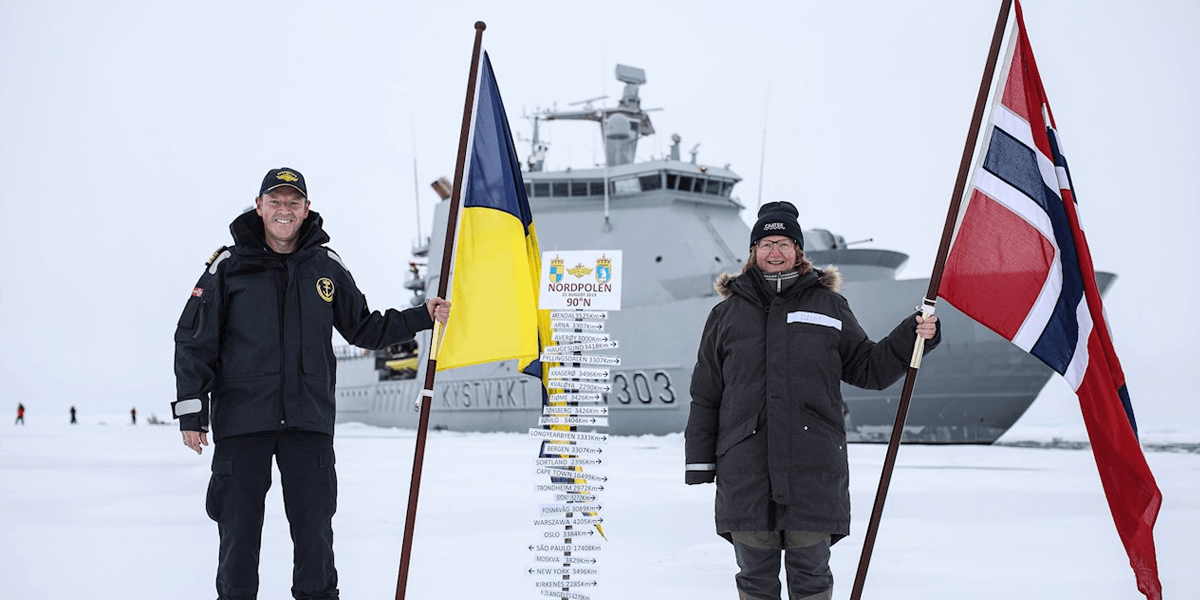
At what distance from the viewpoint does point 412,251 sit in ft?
91.9

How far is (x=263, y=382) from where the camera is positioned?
2.82 meters

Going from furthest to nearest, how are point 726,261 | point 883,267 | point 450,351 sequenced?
point 726,261 → point 883,267 → point 450,351

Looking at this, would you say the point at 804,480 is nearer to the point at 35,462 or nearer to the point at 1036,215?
the point at 1036,215

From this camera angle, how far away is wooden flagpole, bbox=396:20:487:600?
10.1 feet

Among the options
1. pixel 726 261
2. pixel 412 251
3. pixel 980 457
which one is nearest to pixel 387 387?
pixel 412 251

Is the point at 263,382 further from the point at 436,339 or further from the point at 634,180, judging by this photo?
the point at 634,180

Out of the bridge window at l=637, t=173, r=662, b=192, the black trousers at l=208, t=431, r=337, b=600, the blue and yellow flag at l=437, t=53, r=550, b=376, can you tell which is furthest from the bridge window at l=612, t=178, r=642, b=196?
the black trousers at l=208, t=431, r=337, b=600

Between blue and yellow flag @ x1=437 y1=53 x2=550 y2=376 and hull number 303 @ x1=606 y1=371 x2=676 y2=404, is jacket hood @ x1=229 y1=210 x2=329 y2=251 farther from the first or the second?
hull number 303 @ x1=606 y1=371 x2=676 y2=404

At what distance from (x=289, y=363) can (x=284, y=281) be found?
10.2 inches

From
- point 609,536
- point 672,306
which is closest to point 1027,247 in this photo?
point 609,536

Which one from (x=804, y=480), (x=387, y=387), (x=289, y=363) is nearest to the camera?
(x=804, y=480)

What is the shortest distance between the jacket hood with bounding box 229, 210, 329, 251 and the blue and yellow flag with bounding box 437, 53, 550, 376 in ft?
2.19

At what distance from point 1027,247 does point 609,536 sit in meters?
3.37

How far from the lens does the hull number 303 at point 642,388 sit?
52.6ft
